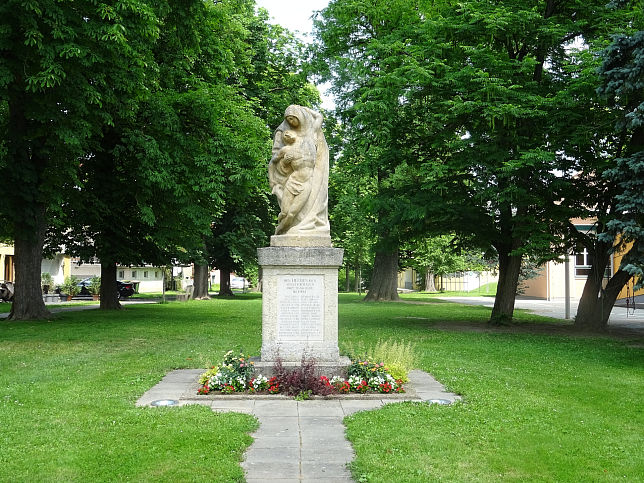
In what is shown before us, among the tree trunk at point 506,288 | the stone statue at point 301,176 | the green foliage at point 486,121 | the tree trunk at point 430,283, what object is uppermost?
the green foliage at point 486,121

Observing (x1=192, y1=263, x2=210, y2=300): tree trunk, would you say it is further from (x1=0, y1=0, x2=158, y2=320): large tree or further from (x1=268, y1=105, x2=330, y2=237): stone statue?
(x1=268, y1=105, x2=330, y2=237): stone statue

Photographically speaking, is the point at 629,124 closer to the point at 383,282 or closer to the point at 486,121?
the point at 486,121

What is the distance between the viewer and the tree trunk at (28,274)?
19469mm

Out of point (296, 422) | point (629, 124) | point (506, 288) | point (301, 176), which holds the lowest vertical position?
point (296, 422)

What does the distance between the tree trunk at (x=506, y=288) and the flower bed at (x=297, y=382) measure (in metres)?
12.0

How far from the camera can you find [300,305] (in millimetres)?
9234

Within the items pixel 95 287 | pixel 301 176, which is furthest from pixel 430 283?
pixel 301 176

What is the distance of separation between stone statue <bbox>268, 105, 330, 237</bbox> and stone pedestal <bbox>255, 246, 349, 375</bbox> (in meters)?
0.57

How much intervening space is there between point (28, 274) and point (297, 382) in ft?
47.1

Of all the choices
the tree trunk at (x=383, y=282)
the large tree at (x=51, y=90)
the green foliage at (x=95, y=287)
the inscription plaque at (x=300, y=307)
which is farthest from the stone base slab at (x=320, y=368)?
the green foliage at (x=95, y=287)

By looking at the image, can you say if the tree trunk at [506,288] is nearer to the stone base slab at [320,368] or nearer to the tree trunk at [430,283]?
the stone base slab at [320,368]

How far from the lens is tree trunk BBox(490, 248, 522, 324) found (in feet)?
65.5

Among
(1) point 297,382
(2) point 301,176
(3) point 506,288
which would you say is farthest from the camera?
(3) point 506,288

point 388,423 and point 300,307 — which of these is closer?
point 388,423
